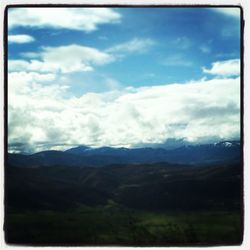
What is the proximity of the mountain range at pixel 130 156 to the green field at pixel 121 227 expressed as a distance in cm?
28

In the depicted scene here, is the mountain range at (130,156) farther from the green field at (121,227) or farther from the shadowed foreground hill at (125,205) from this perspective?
the green field at (121,227)

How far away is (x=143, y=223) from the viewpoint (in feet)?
12.4

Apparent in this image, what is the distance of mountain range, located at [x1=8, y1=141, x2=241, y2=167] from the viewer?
3.81m

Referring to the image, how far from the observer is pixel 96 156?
381 cm

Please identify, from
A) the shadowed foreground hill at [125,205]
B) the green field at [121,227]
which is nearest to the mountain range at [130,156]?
the shadowed foreground hill at [125,205]

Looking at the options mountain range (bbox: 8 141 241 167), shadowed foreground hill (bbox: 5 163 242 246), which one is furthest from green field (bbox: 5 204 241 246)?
mountain range (bbox: 8 141 241 167)

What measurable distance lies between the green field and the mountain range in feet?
0.93

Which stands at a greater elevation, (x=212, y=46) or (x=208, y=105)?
(x=212, y=46)

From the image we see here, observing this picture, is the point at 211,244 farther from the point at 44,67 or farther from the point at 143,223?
the point at 44,67

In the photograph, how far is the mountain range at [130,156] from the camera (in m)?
3.81

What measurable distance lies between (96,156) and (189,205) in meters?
0.65

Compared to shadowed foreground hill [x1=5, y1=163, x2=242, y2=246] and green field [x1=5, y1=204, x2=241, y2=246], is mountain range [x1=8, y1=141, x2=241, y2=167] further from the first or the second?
green field [x1=5, y1=204, x2=241, y2=246]
